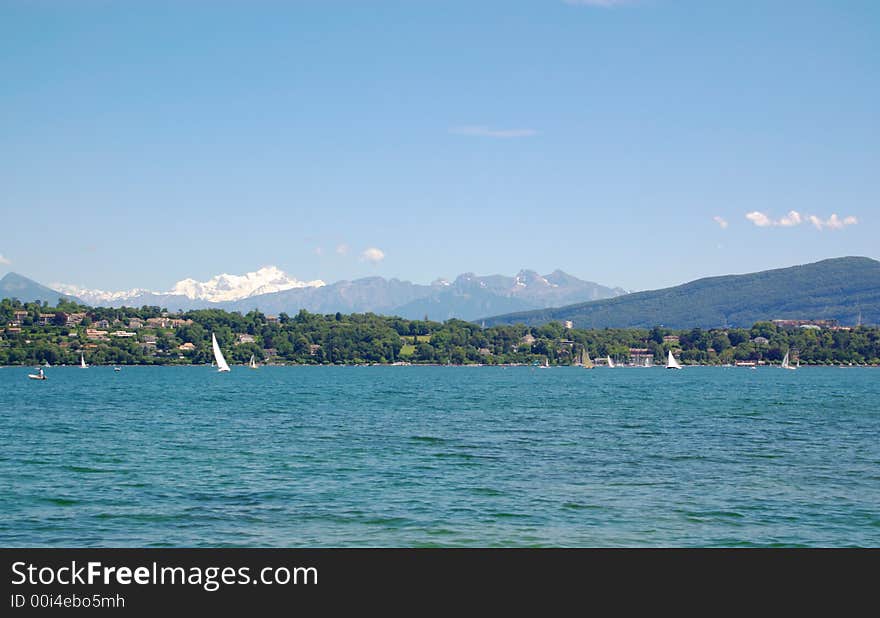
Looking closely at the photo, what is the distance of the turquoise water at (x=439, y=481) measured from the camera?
80.3 ft

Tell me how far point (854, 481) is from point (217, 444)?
93.9 feet

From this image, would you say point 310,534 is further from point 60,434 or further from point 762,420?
point 762,420

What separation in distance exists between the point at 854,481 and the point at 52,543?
2612 centimetres

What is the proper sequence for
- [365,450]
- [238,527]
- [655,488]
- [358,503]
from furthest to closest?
[365,450] → [655,488] → [358,503] → [238,527]

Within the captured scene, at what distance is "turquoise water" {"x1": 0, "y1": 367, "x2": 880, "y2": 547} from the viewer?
24.5 m

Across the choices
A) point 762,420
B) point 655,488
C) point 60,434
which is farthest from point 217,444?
point 762,420

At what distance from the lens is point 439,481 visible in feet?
111

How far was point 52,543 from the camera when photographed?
22.8m

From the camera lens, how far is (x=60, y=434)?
177 feet
